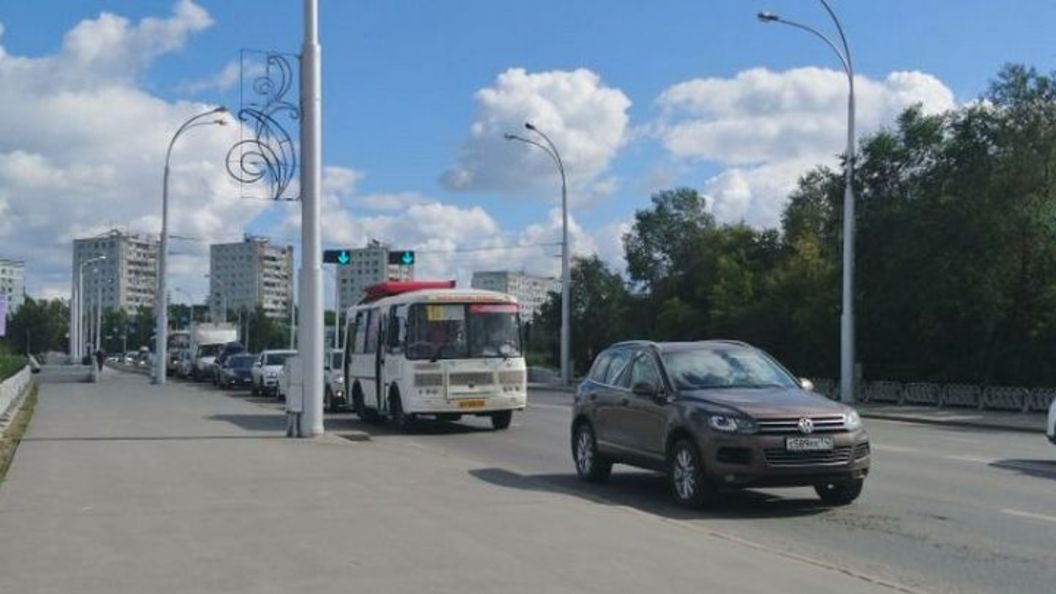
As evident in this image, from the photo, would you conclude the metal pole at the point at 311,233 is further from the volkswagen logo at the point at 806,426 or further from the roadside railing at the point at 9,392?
the volkswagen logo at the point at 806,426

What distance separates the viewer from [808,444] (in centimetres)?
1152

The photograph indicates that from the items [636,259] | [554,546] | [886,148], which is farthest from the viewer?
[636,259]

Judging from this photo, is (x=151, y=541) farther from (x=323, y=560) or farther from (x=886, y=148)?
(x=886, y=148)

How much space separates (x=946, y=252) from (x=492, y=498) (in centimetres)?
2772

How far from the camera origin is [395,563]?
340 inches

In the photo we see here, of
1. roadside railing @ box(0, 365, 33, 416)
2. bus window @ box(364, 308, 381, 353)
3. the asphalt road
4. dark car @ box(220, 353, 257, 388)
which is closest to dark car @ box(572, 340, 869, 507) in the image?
the asphalt road

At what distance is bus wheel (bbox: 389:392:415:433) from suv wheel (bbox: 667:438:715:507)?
36.1ft

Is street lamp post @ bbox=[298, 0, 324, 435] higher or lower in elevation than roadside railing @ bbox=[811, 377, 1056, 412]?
higher

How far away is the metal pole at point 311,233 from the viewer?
1972cm

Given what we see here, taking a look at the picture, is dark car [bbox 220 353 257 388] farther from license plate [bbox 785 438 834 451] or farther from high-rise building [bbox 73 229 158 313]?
high-rise building [bbox 73 229 158 313]

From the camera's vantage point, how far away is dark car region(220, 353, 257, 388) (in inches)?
1826

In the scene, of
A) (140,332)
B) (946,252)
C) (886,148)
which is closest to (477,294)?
(946,252)

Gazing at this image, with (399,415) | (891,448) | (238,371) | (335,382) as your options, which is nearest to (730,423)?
(891,448)

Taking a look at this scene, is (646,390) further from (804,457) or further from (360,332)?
(360,332)
